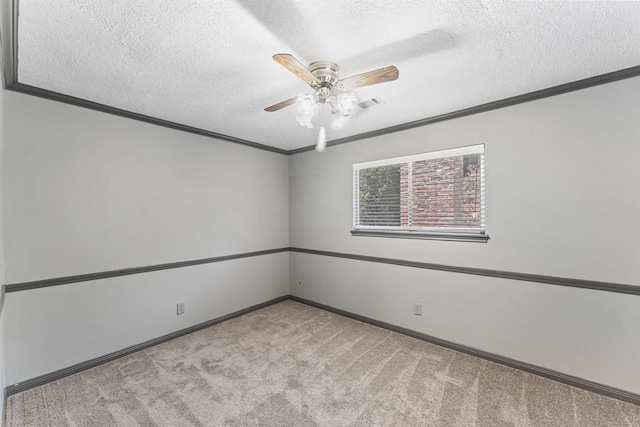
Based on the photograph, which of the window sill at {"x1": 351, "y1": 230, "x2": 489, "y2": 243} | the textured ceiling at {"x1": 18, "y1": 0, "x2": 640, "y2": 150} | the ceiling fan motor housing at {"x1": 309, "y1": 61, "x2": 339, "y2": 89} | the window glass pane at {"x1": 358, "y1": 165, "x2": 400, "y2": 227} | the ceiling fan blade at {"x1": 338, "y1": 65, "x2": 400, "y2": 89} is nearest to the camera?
the textured ceiling at {"x1": 18, "y1": 0, "x2": 640, "y2": 150}

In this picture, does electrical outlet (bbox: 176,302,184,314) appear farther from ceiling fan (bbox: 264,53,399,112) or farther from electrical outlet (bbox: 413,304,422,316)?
electrical outlet (bbox: 413,304,422,316)

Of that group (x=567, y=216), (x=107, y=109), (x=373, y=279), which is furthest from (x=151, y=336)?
(x=567, y=216)

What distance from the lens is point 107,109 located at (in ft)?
8.50

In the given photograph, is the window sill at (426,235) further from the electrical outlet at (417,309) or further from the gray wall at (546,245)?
the electrical outlet at (417,309)

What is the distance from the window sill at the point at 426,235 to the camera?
8.89 ft

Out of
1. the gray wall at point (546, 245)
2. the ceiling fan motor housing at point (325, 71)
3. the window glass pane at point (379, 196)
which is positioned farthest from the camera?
the window glass pane at point (379, 196)

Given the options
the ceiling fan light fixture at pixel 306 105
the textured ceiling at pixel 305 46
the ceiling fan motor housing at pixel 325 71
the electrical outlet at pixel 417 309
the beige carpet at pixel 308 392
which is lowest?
the beige carpet at pixel 308 392

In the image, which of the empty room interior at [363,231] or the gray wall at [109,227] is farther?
the gray wall at [109,227]

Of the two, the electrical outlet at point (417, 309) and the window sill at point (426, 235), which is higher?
the window sill at point (426, 235)

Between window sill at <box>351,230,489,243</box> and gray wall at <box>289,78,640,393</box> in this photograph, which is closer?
gray wall at <box>289,78,640,393</box>

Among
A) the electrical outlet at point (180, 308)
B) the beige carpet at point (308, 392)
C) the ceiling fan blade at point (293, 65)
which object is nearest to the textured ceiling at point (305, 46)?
the ceiling fan blade at point (293, 65)

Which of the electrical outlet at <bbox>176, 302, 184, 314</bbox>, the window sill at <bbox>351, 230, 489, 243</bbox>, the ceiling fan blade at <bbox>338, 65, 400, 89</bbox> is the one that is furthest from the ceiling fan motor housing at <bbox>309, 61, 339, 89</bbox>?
the electrical outlet at <bbox>176, 302, 184, 314</bbox>

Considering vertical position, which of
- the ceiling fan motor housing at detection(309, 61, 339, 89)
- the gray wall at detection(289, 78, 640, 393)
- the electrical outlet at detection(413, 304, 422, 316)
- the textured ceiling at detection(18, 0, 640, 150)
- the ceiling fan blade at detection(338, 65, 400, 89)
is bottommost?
the electrical outlet at detection(413, 304, 422, 316)

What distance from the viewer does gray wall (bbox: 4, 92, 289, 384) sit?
219 cm
